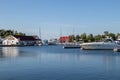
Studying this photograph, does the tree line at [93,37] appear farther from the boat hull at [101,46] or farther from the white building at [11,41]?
the boat hull at [101,46]

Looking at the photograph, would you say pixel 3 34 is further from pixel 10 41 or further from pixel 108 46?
pixel 108 46

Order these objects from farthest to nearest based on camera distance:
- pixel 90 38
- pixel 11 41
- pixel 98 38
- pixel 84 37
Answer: pixel 84 37, pixel 11 41, pixel 90 38, pixel 98 38

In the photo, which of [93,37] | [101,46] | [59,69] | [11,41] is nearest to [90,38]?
[93,37]

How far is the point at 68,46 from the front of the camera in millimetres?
114562

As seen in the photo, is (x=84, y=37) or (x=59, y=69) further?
(x=84, y=37)

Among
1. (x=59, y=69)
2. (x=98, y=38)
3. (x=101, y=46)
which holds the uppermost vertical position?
(x=98, y=38)

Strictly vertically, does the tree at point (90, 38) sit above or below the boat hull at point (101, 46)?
above

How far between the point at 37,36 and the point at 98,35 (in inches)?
1879

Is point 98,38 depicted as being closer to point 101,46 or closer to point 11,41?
point 11,41

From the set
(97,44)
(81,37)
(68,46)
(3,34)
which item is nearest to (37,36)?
(3,34)

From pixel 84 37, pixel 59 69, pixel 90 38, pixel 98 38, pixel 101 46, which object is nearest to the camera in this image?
pixel 59 69

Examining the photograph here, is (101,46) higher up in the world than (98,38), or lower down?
lower down

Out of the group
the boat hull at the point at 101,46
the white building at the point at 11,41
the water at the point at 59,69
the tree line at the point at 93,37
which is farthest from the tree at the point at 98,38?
the water at the point at 59,69

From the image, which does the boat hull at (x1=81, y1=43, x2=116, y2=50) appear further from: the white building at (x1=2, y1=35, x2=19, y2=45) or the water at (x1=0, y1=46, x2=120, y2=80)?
the white building at (x1=2, y1=35, x2=19, y2=45)
